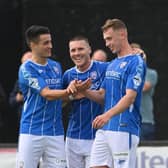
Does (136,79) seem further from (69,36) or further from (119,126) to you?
(69,36)

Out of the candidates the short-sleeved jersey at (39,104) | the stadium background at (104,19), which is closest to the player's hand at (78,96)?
the short-sleeved jersey at (39,104)

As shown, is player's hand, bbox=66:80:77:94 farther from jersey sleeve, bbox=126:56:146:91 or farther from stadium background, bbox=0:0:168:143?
stadium background, bbox=0:0:168:143

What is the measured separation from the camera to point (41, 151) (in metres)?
7.68

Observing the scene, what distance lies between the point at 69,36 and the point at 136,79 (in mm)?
4271

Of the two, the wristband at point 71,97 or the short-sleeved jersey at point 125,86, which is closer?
the short-sleeved jersey at point 125,86

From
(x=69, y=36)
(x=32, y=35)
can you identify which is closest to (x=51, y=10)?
(x=69, y=36)

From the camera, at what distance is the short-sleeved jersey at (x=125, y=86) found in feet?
23.7

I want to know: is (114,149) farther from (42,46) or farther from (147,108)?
(147,108)

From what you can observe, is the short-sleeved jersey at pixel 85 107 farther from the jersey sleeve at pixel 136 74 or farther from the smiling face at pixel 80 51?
the jersey sleeve at pixel 136 74

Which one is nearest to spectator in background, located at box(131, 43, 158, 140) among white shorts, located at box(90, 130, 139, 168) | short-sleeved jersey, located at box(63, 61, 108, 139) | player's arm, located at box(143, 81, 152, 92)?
player's arm, located at box(143, 81, 152, 92)

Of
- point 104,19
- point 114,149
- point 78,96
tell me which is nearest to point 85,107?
point 78,96

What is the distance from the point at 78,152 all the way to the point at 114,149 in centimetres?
70

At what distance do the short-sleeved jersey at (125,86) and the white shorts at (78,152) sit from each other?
22.3 inches

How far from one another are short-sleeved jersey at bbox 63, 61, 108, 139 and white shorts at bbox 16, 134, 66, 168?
28 cm
